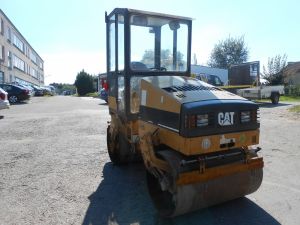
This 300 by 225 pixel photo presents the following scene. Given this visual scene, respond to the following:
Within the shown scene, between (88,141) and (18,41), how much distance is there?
4847cm

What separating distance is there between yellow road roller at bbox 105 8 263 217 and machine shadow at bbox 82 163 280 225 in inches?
8.7

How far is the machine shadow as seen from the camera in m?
4.27

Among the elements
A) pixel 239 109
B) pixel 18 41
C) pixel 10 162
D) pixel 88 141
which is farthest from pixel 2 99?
pixel 18 41

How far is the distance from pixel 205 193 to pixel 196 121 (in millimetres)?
865

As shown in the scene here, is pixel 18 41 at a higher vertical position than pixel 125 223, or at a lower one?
higher

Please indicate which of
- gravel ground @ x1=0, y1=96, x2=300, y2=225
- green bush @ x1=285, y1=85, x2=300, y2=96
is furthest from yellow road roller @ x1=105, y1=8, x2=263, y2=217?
green bush @ x1=285, y1=85, x2=300, y2=96

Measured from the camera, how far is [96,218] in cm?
439

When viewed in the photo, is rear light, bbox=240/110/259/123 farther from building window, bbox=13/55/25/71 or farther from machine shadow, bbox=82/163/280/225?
building window, bbox=13/55/25/71

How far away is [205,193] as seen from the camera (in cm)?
408

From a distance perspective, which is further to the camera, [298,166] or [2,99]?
[2,99]

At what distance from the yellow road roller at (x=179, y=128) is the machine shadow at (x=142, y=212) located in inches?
8.7

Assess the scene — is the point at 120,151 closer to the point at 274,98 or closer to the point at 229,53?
the point at 274,98

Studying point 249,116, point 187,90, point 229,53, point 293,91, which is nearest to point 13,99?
point 187,90

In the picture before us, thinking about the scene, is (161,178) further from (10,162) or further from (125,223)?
(10,162)
